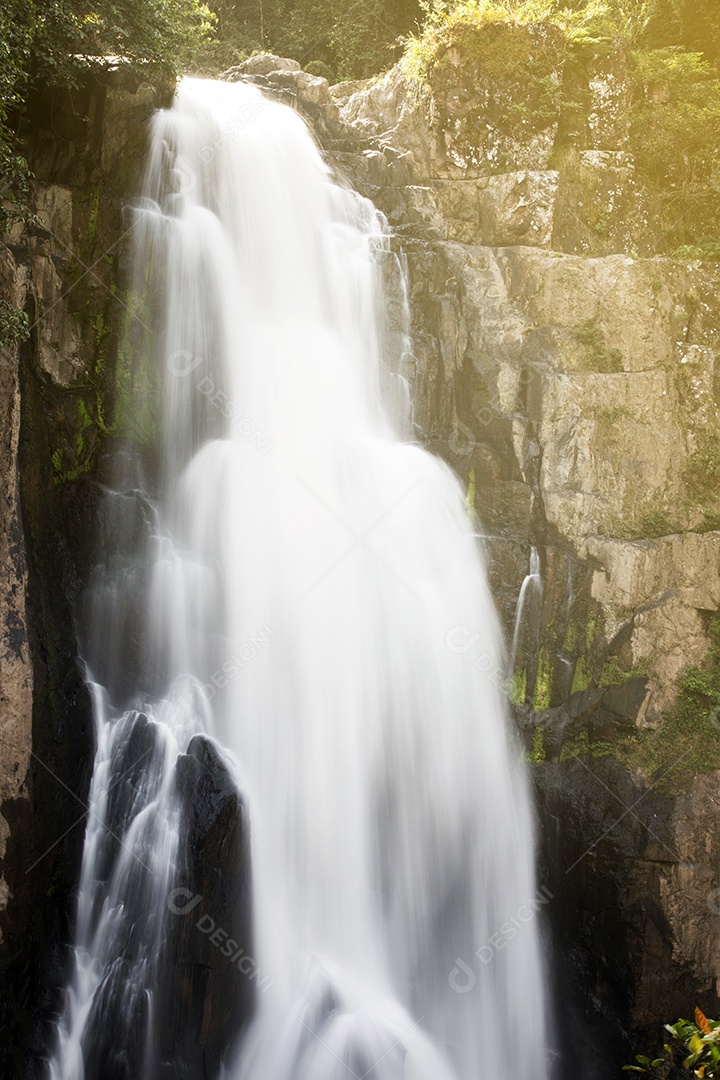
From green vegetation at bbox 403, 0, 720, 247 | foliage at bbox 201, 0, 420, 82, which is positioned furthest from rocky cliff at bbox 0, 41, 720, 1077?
foliage at bbox 201, 0, 420, 82

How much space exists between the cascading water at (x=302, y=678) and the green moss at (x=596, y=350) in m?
3.11

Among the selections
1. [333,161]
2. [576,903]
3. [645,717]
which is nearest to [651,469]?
[645,717]

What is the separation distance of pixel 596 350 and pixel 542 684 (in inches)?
220

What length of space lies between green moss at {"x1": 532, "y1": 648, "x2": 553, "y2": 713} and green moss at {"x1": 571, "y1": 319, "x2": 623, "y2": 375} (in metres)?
4.78

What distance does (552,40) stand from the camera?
14961 mm

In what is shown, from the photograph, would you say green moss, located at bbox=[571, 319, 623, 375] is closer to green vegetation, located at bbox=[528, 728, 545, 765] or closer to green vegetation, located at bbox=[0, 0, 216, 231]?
green vegetation, located at bbox=[528, 728, 545, 765]

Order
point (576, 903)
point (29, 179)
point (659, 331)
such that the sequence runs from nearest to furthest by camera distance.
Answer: point (29, 179)
point (576, 903)
point (659, 331)

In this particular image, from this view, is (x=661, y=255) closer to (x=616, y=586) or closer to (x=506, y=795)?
(x=616, y=586)

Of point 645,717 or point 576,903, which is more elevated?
point 645,717

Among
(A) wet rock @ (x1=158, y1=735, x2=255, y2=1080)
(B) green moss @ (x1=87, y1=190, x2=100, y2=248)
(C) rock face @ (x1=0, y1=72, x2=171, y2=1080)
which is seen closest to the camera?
(A) wet rock @ (x1=158, y1=735, x2=255, y2=1080)

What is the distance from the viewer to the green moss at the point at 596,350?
13.0 meters

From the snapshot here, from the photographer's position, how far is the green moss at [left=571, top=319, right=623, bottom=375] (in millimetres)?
12961

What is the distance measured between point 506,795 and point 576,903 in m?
1.81

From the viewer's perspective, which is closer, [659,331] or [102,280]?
[102,280]
